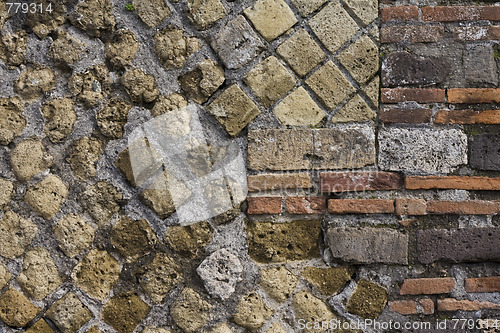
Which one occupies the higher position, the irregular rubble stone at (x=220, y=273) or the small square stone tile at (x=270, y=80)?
the small square stone tile at (x=270, y=80)

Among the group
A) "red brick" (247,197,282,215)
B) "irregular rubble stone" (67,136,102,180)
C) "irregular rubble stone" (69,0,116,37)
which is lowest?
"red brick" (247,197,282,215)

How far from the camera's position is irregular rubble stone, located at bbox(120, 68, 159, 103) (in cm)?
197

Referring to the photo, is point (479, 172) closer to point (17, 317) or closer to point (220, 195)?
point (220, 195)

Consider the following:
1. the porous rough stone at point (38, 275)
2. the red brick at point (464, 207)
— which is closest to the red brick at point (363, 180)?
the red brick at point (464, 207)

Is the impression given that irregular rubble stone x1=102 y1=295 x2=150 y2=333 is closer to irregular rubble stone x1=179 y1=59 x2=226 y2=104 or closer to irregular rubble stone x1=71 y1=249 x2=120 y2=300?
irregular rubble stone x1=71 y1=249 x2=120 y2=300

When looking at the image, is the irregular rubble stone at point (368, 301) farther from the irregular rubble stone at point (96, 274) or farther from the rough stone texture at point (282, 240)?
the irregular rubble stone at point (96, 274)

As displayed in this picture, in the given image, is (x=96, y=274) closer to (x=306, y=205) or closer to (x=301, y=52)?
(x=306, y=205)

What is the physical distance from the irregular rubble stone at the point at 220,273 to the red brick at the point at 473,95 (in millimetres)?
1165

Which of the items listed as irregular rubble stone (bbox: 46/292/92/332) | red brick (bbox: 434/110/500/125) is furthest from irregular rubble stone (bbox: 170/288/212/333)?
red brick (bbox: 434/110/500/125)

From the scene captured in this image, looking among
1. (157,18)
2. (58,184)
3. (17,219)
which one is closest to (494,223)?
(157,18)

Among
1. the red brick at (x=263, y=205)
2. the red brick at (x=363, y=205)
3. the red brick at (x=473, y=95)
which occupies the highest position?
the red brick at (x=473, y=95)

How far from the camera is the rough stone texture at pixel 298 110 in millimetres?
1988

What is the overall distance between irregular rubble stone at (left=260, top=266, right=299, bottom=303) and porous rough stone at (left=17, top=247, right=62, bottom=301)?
0.87 metres

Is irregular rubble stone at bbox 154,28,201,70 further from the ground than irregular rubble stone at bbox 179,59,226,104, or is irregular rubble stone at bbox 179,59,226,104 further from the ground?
irregular rubble stone at bbox 154,28,201,70
